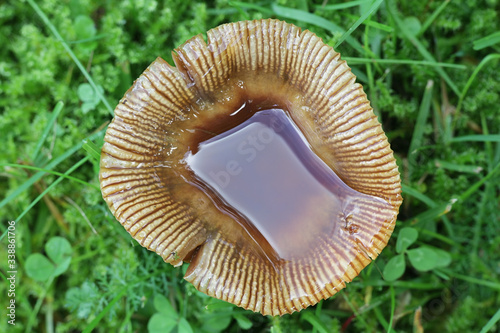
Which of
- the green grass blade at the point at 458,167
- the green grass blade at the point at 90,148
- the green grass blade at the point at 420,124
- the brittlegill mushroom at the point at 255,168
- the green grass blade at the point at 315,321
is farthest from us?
the green grass blade at the point at 420,124

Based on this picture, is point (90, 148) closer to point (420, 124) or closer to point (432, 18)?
point (420, 124)

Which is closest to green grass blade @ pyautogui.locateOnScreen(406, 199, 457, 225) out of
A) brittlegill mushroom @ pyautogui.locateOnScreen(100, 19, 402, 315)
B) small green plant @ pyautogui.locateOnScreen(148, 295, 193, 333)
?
brittlegill mushroom @ pyautogui.locateOnScreen(100, 19, 402, 315)

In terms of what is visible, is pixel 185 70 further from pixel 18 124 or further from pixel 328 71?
pixel 18 124

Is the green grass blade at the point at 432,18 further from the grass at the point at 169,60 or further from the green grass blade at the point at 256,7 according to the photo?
the green grass blade at the point at 256,7

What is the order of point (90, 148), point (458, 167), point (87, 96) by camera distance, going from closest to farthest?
point (90, 148) → point (458, 167) → point (87, 96)

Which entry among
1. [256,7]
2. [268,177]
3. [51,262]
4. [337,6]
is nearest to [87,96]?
[51,262]

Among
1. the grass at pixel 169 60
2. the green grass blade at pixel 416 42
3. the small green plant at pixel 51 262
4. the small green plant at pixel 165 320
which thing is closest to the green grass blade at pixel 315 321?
the grass at pixel 169 60

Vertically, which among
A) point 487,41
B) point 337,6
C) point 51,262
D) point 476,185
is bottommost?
point 476,185
